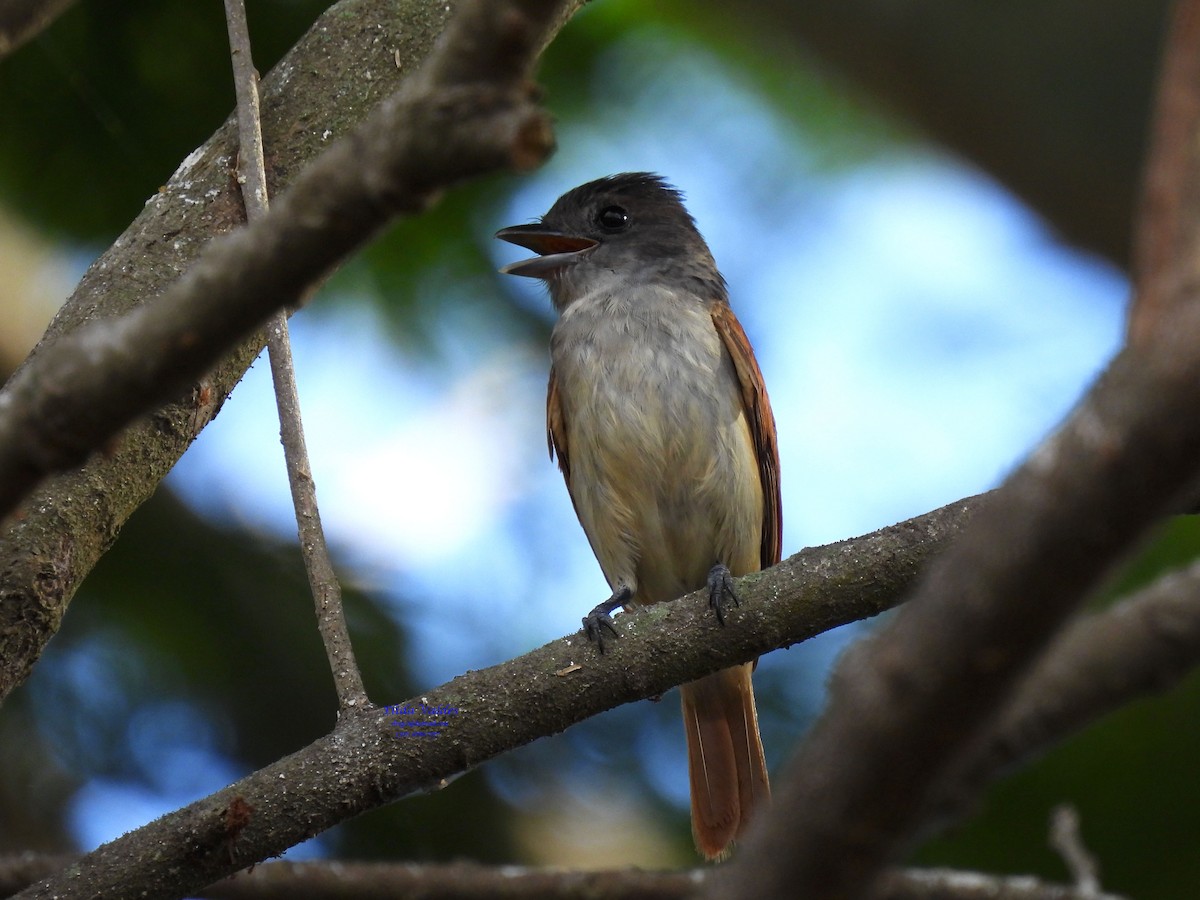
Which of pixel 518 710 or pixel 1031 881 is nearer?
pixel 518 710

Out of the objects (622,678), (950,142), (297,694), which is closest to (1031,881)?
(622,678)

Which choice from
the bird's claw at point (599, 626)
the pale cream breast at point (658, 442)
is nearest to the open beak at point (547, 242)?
the pale cream breast at point (658, 442)

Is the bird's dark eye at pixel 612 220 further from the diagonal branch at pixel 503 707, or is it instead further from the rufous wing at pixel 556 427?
the diagonal branch at pixel 503 707

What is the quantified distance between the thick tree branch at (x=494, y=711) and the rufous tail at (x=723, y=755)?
1837 mm

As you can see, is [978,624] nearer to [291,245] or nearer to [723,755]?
[291,245]

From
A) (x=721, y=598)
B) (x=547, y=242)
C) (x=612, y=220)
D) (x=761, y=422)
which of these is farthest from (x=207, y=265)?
(x=612, y=220)

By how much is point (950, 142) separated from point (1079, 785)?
125 inches

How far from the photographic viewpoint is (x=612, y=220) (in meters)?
6.05

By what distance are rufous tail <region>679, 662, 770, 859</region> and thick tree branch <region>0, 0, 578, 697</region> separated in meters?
2.41

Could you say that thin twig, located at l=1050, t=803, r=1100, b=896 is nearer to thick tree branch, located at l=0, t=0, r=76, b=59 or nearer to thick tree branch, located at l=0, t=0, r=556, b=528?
thick tree branch, located at l=0, t=0, r=556, b=528

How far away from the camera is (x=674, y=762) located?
6.01m

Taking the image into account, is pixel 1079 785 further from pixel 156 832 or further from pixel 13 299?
pixel 13 299

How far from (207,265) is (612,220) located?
4.38m

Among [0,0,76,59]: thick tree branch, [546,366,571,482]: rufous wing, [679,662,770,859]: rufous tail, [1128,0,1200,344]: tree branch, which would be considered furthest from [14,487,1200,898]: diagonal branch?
[546,366,571,482]: rufous wing
